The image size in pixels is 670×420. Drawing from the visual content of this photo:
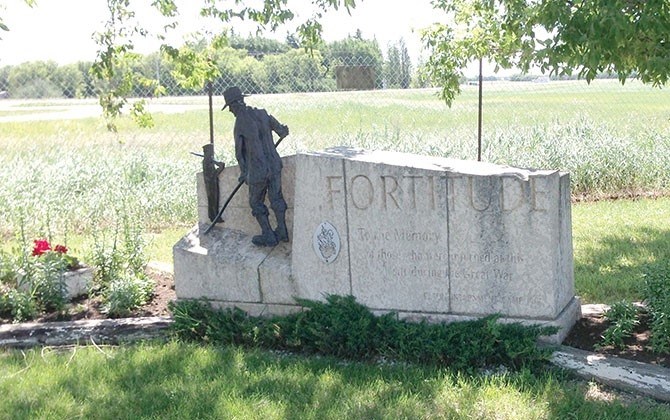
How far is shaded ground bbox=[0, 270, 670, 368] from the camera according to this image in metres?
5.05

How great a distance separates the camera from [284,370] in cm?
511

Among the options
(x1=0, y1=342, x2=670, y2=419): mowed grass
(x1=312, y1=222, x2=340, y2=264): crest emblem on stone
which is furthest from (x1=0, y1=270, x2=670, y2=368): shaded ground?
(x1=312, y1=222, x2=340, y2=264): crest emblem on stone

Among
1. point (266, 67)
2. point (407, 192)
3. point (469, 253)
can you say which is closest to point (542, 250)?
point (469, 253)

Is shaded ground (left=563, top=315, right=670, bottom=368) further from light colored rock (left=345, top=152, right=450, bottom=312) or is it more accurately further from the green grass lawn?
light colored rock (left=345, top=152, right=450, bottom=312)

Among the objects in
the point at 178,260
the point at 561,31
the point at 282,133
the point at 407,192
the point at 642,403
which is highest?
the point at 561,31

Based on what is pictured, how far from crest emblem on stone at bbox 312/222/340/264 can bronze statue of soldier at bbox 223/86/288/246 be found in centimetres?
41

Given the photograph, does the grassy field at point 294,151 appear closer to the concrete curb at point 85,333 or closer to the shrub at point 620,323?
the concrete curb at point 85,333

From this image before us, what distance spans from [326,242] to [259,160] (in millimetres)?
797

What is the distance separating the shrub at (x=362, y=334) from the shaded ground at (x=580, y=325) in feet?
1.40

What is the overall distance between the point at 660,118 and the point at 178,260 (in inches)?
549

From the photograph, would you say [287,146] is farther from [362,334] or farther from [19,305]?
[362,334]

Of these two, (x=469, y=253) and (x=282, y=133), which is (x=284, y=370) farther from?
(x=282, y=133)

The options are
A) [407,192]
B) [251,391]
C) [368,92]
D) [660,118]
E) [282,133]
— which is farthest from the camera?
[660,118]

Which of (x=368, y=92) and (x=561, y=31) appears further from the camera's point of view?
(x=368, y=92)
